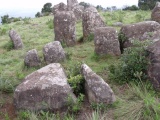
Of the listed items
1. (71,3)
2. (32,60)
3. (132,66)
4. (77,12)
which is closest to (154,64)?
(132,66)

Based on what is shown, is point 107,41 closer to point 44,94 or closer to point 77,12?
point 44,94

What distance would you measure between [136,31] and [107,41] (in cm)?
102

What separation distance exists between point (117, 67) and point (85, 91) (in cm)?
158

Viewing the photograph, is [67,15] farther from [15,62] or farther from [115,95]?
[115,95]

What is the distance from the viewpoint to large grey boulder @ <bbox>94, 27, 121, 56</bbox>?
1112cm

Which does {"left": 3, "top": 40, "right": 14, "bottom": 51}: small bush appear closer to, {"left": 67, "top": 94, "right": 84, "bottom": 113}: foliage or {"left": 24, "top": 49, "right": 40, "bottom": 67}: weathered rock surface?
{"left": 24, "top": 49, "right": 40, "bottom": 67}: weathered rock surface

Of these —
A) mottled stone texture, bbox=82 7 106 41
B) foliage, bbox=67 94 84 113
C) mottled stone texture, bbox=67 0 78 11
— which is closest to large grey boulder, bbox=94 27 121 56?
mottled stone texture, bbox=82 7 106 41

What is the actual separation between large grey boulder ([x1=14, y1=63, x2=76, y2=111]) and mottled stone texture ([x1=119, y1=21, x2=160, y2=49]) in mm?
3612

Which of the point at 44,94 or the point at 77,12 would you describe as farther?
the point at 77,12

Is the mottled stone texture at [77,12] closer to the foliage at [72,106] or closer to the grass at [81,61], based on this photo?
the grass at [81,61]

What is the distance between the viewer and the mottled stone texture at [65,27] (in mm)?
13102

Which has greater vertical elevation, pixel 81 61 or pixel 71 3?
pixel 71 3

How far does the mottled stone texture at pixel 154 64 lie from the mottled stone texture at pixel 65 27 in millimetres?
4619

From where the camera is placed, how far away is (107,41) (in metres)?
11.1
